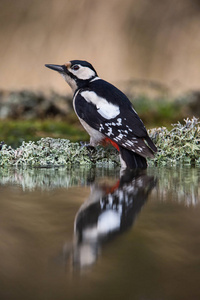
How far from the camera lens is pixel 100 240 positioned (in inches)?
32.0

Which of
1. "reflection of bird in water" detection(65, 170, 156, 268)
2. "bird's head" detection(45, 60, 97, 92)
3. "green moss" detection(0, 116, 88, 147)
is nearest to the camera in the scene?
"reflection of bird in water" detection(65, 170, 156, 268)

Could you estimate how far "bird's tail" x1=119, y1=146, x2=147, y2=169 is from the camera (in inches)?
82.1

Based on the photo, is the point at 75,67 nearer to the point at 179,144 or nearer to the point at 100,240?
the point at 179,144

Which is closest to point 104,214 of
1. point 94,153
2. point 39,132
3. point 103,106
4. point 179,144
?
point 103,106

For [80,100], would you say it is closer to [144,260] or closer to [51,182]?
[51,182]

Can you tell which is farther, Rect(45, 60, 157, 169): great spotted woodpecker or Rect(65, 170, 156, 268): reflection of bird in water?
Rect(45, 60, 157, 169): great spotted woodpecker

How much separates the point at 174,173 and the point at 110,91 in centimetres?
67

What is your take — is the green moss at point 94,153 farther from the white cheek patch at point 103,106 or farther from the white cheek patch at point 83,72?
the white cheek patch at point 83,72

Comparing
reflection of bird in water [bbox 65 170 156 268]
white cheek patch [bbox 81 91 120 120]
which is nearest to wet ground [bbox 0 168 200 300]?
reflection of bird in water [bbox 65 170 156 268]

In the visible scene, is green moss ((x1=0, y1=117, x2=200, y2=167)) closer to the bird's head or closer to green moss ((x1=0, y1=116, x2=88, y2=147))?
the bird's head

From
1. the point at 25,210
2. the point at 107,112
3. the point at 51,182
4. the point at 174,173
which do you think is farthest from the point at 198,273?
the point at 107,112

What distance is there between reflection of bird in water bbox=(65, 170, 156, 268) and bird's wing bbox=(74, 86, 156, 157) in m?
0.35

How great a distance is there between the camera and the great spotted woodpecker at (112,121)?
2059 millimetres

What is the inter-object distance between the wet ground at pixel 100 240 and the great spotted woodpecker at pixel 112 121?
48cm
